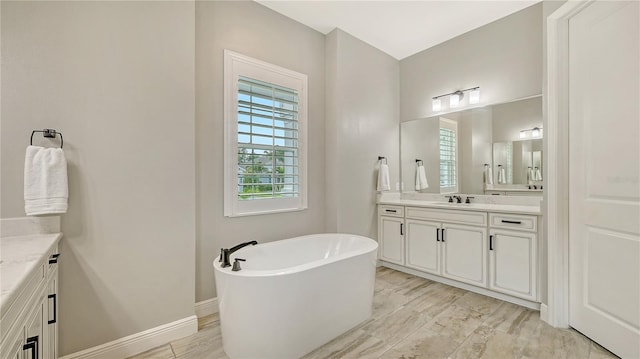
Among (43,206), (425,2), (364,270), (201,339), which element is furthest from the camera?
(425,2)

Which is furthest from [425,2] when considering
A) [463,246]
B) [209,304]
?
[209,304]

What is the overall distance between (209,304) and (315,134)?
2.09 meters

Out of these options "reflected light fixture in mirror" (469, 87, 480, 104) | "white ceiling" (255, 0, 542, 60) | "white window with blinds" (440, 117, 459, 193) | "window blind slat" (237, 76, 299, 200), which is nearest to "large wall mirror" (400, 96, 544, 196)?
"white window with blinds" (440, 117, 459, 193)

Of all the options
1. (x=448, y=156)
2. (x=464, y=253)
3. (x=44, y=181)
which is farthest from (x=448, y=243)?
(x=44, y=181)

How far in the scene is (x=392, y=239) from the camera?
352 cm

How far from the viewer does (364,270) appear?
2209 millimetres

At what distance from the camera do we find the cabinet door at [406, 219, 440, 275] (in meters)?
3.08

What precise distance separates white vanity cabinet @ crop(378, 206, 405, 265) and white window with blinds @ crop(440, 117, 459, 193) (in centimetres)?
73

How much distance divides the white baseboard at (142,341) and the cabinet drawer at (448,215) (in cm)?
255

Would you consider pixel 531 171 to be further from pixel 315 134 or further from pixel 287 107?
pixel 287 107

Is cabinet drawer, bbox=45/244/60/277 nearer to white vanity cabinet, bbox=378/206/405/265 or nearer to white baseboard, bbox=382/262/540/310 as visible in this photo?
white vanity cabinet, bbox=378/206/405/265

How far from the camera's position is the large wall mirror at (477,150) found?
2828 millimetres

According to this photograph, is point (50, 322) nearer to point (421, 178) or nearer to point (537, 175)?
point (421, 178)

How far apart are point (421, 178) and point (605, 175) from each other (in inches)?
79.3
